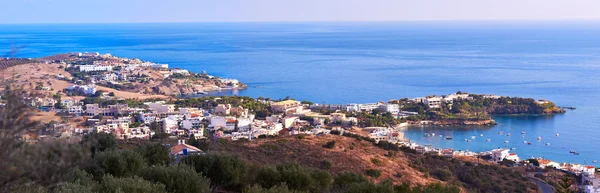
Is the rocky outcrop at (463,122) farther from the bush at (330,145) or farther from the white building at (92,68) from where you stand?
the white building at (92,68)

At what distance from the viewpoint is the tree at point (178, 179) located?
6.62m

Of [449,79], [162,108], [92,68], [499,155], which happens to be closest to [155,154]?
[499,155]

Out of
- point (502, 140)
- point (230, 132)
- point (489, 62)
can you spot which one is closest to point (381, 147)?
point (230, 132)

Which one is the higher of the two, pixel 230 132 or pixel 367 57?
pixel 367 57

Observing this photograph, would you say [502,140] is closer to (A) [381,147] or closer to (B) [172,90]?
(A) [381,147]

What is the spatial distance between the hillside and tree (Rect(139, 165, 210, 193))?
438 cm

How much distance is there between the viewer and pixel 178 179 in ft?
21.8

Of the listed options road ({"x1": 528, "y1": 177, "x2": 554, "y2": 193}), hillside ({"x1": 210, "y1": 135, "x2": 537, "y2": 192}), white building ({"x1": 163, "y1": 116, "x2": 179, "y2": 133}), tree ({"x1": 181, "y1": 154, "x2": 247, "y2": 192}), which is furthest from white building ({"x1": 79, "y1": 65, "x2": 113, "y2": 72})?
tree ({"x1": 181, "y1": 154, "x2": 247, "y2": 192})

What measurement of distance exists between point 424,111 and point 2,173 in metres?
25.7

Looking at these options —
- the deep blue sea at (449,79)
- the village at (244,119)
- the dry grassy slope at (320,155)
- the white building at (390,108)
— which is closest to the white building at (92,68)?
the deep blue sea at (449,79)

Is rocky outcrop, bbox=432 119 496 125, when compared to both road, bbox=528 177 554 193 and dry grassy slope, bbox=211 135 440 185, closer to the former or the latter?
road, bbox=528 177 554 193

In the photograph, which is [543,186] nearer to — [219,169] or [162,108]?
[219,169]

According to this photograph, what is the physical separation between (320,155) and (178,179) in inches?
241

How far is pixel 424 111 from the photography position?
28078 mm
